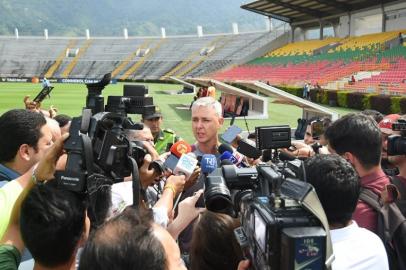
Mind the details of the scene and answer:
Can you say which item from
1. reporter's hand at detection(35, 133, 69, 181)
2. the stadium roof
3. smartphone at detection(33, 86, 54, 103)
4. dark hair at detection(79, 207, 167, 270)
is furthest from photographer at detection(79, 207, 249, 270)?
the stadium roof

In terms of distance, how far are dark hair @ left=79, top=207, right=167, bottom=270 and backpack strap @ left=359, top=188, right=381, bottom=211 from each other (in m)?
1.44

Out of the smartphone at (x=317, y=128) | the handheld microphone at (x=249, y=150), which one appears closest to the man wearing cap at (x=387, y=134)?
the handheld microphone at (x=249, y=150)

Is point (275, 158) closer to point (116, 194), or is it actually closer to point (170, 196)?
point (170, 196)

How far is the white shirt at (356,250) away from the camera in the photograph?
6.41 feet

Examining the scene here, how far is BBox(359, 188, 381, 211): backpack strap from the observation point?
2.55 m

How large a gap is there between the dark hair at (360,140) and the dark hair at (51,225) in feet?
5.46

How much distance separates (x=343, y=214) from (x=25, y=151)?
6.71 feet

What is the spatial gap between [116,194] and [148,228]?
1.24m

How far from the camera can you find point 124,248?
153 cm

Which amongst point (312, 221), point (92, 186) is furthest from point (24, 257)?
point (312, 221)

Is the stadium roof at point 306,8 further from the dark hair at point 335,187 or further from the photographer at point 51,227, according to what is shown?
the photographer at point 51,227

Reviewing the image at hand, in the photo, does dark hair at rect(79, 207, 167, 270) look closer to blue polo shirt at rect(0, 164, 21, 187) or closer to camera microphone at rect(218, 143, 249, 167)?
blue polo shirt at rect(0, 164, 21, 187)

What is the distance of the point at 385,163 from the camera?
4125 mm

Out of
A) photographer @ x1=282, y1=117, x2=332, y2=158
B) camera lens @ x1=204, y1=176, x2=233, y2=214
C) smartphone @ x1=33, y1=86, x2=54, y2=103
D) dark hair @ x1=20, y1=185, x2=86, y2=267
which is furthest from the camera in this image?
smartphone @ x1=33, y1=86, x2=54, y2=103
